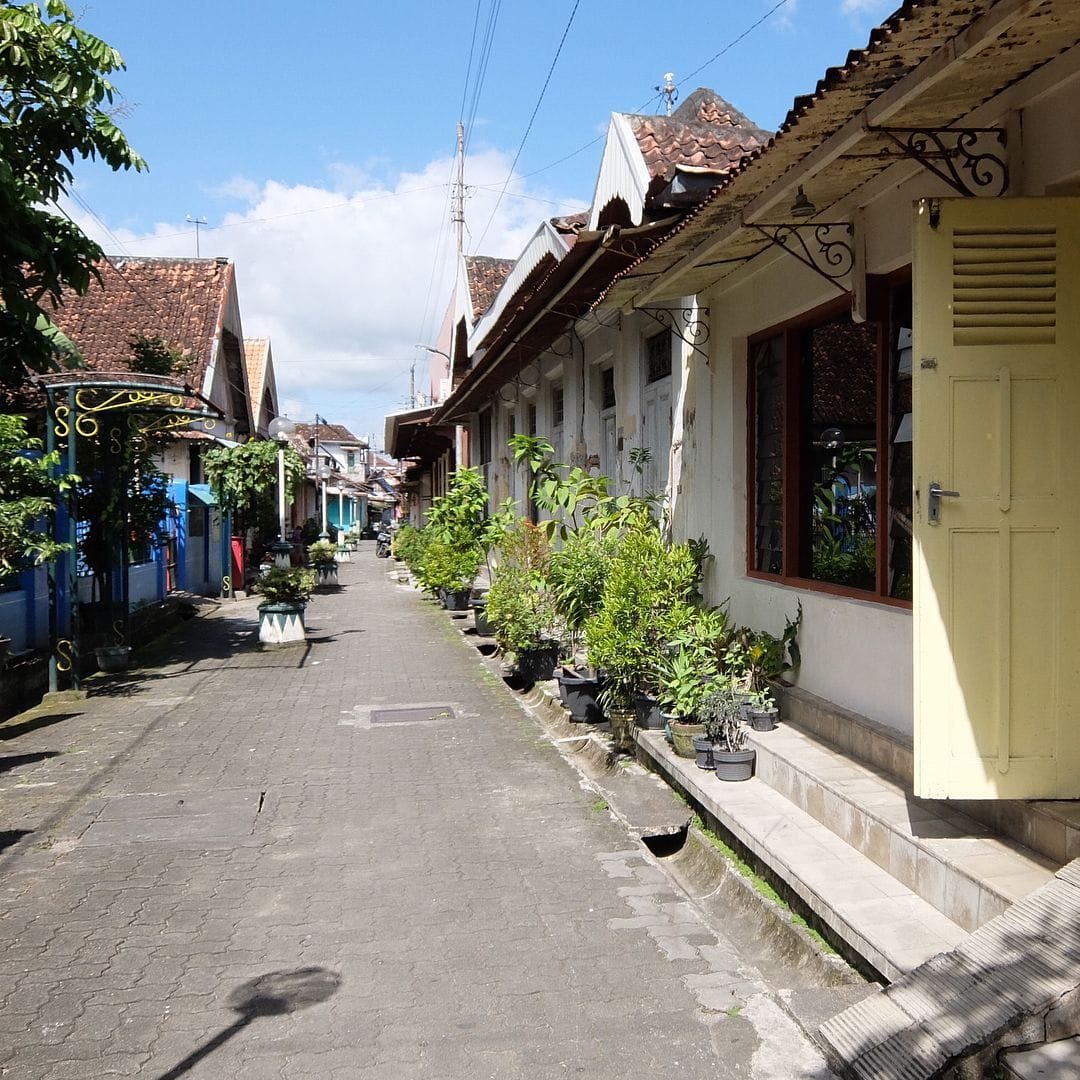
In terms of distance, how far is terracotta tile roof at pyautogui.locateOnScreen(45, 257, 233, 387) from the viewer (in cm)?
2197

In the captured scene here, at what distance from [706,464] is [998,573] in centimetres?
402

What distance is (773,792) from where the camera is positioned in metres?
5.59

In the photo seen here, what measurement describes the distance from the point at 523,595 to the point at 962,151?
7227 mm

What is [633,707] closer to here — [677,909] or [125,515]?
[677,909]

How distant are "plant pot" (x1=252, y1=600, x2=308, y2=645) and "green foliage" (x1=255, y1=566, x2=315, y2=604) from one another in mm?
85

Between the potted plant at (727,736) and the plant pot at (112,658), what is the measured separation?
8.40 metres

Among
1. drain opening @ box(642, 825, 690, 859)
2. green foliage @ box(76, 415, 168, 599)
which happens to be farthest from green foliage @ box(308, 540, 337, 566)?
drain opening @ box(642, 825, 690, 859)

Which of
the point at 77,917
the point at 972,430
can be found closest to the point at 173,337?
the point at 77,917

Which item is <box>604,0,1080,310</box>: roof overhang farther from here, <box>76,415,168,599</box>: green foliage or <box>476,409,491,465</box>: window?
<box>476,409,491,465</box>: window

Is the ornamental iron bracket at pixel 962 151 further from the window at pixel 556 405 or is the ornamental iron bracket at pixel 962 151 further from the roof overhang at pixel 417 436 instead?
the roof overhang at pixel 417 436

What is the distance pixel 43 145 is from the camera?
8594 millimetres

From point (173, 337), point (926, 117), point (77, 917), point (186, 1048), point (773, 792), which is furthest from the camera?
point (173, 337)

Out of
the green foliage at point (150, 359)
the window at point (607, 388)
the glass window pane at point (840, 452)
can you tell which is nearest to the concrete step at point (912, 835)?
the glass window pane at point (840, 452)

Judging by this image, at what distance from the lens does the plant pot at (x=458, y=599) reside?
60.8ft
